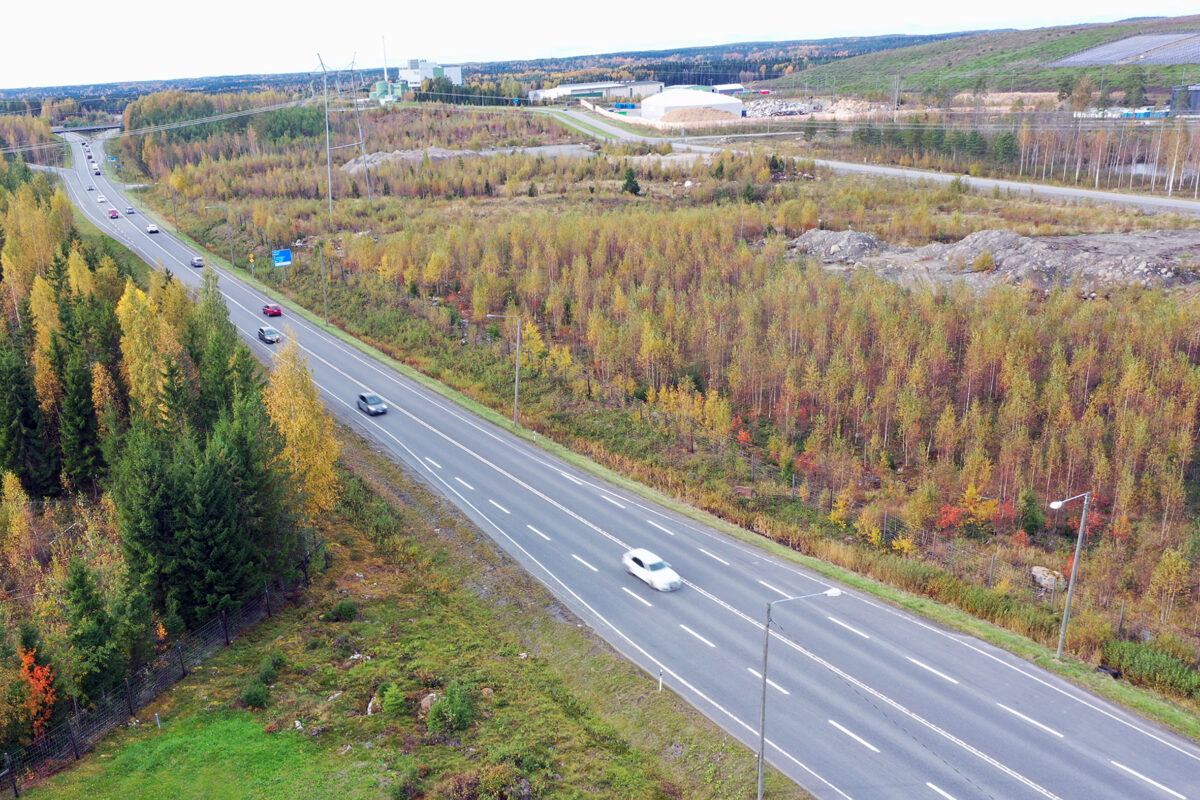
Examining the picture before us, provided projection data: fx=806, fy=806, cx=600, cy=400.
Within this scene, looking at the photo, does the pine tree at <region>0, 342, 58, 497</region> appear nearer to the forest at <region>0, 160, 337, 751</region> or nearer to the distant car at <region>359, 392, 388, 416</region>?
the forest at <region>0, 160, 337, 751</region>

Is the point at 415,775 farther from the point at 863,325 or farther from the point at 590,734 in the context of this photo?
the point at 863,325

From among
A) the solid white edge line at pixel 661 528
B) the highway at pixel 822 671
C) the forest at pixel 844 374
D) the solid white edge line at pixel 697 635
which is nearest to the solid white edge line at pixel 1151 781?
the highway at pixel 822 671

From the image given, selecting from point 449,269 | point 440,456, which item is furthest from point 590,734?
point 449,269

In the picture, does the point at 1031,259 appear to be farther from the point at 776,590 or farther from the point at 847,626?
the point at 847,626

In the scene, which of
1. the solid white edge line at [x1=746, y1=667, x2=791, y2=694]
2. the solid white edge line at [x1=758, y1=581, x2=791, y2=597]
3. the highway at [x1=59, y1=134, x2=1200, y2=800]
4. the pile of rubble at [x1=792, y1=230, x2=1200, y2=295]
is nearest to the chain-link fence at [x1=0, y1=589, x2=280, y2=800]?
the highway at [x1=59, y1=134, x2=1200, y2=800]

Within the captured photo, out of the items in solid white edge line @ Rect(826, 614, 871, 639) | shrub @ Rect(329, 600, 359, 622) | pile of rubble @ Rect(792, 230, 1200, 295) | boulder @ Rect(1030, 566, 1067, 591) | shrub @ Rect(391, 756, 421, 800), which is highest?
pile of rubble @ Rect(792, 230, 1200, 295)

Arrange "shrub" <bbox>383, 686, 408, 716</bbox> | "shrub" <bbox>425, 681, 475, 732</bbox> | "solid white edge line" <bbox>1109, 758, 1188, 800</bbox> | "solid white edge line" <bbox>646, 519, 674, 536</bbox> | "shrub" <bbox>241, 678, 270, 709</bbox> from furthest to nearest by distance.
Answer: "solid white edge line" <bbox>646, 519, 674, 536</bbox> < "shrub" <bbox>241, 678, 270, 709</bbox> < "shrub" <bbox>383, 686, 408, 716</bbox> < "shrub" <bbox>425, 681, 475, 732</bbox> < "solid white edge line" <bbox>1109, 758, 1188, 800</bbox>

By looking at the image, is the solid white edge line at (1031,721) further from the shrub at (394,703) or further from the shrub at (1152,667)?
the shrub at (394,703)
